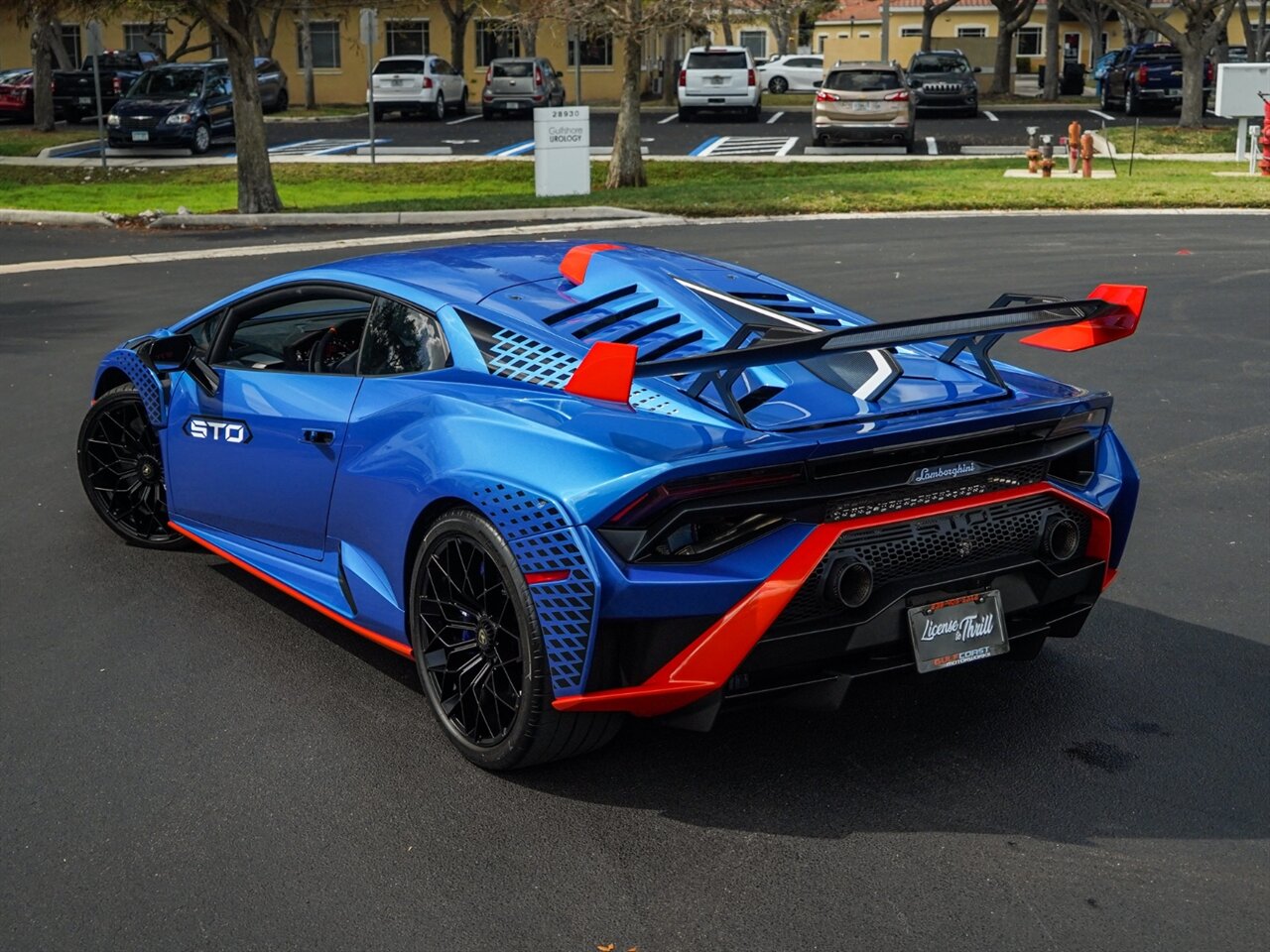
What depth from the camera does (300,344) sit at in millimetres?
6262

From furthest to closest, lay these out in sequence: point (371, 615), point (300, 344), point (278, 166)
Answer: point (278, 166)
point (300, 344)
point (371, 615)

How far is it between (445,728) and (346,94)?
180ft

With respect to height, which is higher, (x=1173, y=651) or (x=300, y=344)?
(x=300, y=344)

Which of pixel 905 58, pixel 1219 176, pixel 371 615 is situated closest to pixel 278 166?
pixel 1219 176

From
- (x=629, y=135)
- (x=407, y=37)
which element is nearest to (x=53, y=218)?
(x=629, y=135)

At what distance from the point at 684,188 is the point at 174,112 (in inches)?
573

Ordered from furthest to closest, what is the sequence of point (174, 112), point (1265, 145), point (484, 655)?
point (174, 112)
point (1265, 145)
point (484, 655)

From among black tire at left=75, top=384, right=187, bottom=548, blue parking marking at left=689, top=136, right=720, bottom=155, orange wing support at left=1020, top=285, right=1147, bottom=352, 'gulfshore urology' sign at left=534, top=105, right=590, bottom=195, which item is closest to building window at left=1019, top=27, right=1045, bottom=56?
blue parking marking at left=689, top=136, right=720, bottom=155

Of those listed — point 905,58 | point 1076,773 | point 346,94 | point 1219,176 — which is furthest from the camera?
point 905,58

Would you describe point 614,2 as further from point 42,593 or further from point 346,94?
point 346,94

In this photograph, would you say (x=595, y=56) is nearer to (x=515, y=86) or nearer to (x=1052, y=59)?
(x=515, y=86)

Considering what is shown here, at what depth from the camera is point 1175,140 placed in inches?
1248

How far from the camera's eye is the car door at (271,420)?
218 inches

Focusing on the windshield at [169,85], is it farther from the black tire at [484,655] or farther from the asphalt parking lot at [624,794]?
the black tire at [484,655]
